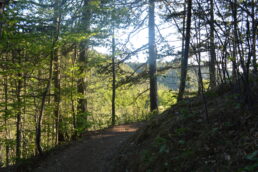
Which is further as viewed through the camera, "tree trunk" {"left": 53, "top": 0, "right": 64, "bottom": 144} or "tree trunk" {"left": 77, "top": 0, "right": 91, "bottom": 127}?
"tree trunk" {"left": 77, "top": 0, "right": 91, "bottom": 127}

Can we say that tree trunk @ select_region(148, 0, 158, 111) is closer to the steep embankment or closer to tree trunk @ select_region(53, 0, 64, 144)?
tree trunk @ select_region(53, 0, 64, 144)

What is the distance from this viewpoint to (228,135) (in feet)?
11.1

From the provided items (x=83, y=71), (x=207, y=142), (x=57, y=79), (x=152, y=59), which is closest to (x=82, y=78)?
(x=83, y=71)

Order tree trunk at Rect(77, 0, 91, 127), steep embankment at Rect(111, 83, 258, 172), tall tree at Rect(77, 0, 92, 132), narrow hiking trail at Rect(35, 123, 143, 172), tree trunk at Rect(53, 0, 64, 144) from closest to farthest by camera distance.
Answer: steep embankment at Rect(111, 83, 258, 172), narrow hiking trail at Rect(35, 123, 143, 172), tree trunk at Rect(53, 0, 64, 144), tall tree at Rect(77, 0, 92, 132), tree trunk at Rect(77, 0, 91, 127)

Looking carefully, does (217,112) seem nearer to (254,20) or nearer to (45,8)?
(254,20)

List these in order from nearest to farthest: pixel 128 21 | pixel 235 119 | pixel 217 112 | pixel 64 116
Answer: pixel 235 119 < pixel 217 112 < pixel 64 116 < pixel 128 21

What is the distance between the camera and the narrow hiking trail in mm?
6223

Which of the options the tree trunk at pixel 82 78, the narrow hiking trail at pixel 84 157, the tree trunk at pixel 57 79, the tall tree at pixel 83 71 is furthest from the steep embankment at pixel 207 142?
the tree trunk at pixel 82 78

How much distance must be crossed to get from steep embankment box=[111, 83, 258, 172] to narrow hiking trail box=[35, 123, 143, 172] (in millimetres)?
1293

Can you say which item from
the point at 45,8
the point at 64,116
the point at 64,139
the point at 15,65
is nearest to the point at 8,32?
the point at 15,65

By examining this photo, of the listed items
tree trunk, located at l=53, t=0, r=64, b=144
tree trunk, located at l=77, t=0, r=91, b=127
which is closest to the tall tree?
tree trunk, located at l=77, t=0, r=91, b=127

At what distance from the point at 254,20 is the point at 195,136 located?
2.35m

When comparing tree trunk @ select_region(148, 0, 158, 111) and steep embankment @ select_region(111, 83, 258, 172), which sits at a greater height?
tree trunk @ select_region(148, 0, 158, 111)

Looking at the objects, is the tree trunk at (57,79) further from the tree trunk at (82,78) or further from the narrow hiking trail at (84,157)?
the narrow hiking trail at (84,157)
